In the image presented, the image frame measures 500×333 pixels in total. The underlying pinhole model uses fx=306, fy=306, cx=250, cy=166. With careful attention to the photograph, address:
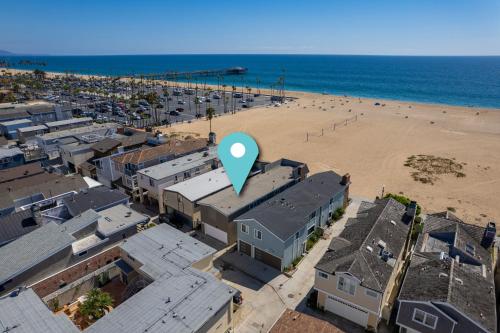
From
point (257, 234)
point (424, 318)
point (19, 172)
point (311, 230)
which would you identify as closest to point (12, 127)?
point (19, 172)

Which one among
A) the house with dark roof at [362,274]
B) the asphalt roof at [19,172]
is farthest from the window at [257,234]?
the asphalt roof at [19,172]

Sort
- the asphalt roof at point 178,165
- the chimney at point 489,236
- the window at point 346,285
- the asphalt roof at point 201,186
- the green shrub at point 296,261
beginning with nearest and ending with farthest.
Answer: the window at point 346,285 < the chimney at point 489,236 < the green shrub at point 296,261 < the asphalt roof at point 201,186 < the asphalt roof at point 178,165

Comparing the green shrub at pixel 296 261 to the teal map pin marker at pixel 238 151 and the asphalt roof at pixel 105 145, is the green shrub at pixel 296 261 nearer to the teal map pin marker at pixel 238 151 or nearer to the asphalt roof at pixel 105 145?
the teal map pin marker at pixel 238 151

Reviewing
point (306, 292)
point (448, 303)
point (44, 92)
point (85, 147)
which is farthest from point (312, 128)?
point (44, 92)

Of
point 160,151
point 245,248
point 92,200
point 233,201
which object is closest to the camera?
point 245,248

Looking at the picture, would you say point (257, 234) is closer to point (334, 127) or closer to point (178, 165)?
point (178, 165)

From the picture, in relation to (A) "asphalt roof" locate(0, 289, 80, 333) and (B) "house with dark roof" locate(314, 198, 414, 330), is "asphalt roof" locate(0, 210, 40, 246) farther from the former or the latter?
(B) "house with dark roof" locate(314, 198, 414, 330)

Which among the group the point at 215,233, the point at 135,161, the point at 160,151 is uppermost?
the point at 160,151
